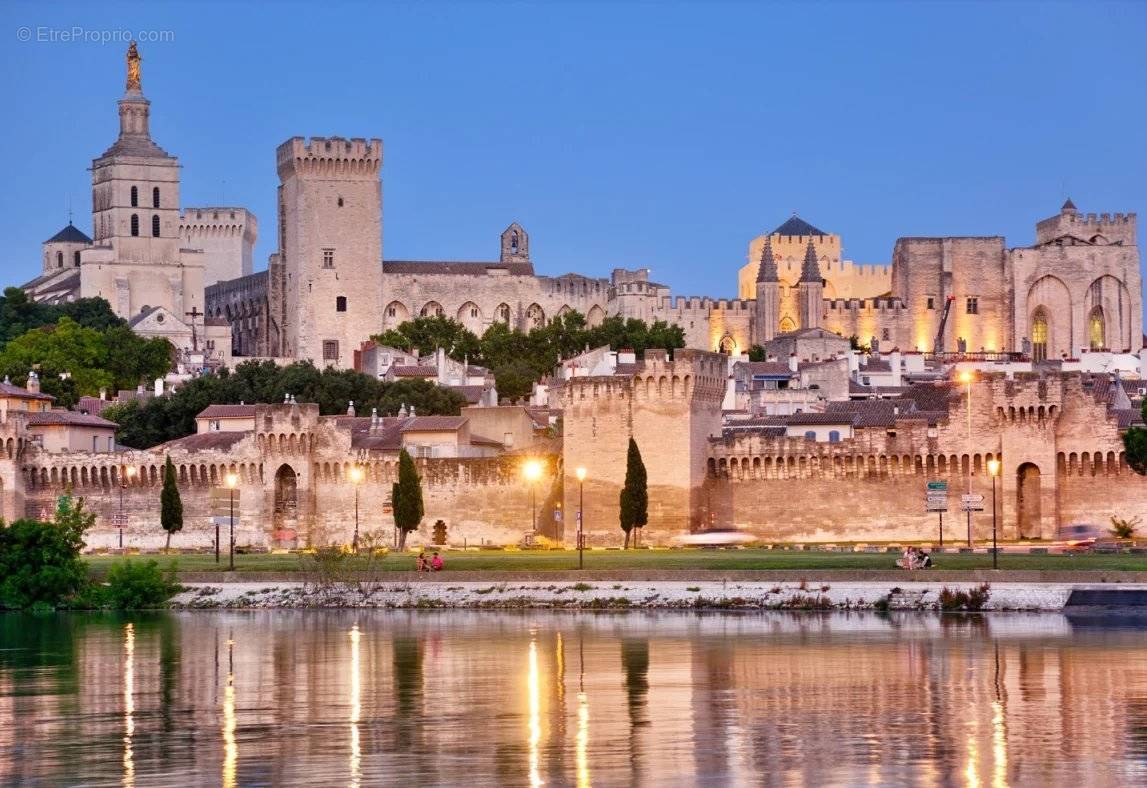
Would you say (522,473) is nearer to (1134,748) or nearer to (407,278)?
(1134,748)

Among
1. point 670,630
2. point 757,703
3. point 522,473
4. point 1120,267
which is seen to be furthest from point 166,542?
point 1120,267

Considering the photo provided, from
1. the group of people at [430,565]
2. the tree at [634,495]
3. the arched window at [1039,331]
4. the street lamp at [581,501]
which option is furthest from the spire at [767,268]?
the group of people at [430,565]

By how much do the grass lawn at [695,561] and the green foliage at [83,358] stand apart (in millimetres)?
41225

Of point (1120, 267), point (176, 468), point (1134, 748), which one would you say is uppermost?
point (1120, 267)

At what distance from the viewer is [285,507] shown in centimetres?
7100

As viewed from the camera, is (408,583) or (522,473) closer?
(408,583)

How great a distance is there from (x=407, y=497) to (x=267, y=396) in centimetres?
2782

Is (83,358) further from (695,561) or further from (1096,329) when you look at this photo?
(695,561)

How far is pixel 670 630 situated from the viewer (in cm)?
4422

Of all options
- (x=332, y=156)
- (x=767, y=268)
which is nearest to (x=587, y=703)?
(x=332, y=156)

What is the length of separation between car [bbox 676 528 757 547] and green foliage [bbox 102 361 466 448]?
848 inches

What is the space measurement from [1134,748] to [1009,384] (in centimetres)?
3810

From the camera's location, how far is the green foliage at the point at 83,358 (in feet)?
335

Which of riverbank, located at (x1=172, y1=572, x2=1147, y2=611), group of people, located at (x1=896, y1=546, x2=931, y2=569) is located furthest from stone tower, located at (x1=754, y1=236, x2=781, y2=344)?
riverbank, located at (x1=172, y1=572, x2=1147, y2=611)
